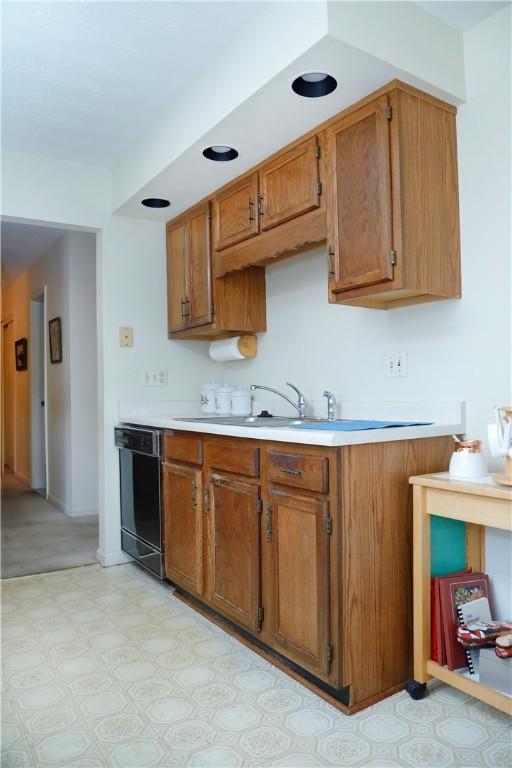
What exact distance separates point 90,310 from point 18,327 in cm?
231

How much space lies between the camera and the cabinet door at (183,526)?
250 cm

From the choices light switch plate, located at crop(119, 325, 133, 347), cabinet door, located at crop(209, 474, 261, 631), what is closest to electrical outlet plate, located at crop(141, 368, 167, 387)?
light switch plate, located at crop(119, 325, 133, 347)

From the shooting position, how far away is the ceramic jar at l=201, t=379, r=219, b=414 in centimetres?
347

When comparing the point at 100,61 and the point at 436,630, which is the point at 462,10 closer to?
the point at 100,61

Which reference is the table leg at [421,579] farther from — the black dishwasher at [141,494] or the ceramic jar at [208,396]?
the ceramic jar at [208,396]

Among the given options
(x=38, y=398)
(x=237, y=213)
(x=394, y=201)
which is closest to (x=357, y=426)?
(x=394, y=201)

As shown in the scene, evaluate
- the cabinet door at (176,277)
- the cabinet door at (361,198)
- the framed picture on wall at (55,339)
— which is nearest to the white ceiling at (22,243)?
the framed picture on wall at (55,339)

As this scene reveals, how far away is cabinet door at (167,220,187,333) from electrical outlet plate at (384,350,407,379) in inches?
53.7

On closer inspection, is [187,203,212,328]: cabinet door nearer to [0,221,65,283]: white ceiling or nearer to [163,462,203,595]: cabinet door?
[163,462,203,595]: cabinet door

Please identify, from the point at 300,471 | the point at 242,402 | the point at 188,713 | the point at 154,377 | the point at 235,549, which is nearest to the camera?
the point at 188,713

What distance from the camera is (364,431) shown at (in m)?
1.77

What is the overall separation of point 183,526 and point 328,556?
3.41ft

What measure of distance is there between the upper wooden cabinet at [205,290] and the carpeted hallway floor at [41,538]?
5.14ft

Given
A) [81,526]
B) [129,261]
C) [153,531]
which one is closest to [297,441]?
[153,531]
